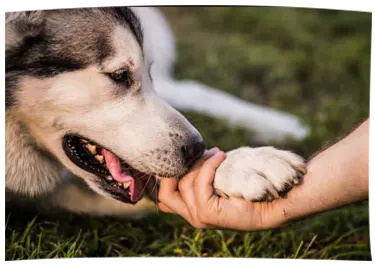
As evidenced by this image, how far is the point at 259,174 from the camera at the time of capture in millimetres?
2074

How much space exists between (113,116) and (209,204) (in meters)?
0.55

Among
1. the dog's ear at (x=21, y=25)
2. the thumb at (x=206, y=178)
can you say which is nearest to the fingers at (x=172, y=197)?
the thumb at (x=206, y=178)

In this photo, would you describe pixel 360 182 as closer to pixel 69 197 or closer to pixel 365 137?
→ pixel 365 137

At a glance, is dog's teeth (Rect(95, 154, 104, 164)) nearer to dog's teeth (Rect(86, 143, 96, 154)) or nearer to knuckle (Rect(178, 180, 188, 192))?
dog's teeth (Rect(86, 143, 96, 154))

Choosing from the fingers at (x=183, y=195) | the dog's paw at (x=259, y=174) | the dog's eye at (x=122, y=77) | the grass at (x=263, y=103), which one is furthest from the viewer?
the grass at (x=263, y=103)

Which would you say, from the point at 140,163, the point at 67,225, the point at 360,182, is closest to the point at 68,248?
the point at 67,225

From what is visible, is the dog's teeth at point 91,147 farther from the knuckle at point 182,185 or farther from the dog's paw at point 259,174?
the dog's paw at point 259,174

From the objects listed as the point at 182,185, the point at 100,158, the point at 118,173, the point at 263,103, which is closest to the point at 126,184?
the point at 118,173

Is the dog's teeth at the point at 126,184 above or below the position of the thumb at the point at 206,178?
below

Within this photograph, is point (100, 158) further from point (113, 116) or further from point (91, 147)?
point (113, 116)

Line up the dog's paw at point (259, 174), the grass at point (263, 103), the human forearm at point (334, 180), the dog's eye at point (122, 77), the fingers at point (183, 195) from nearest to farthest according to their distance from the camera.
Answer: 1. the human forearm at point (334, 180)
2. the dog's paw at point (259, 174)
3. the fingers at point (183, 195)
4. the dog's eye at point (122, 77)
5. the grass at point (263, 103)

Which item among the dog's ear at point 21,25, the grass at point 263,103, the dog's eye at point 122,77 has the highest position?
the dog's ear at point 21,25

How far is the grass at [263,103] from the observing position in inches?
96.3

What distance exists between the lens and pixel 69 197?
2.67m
